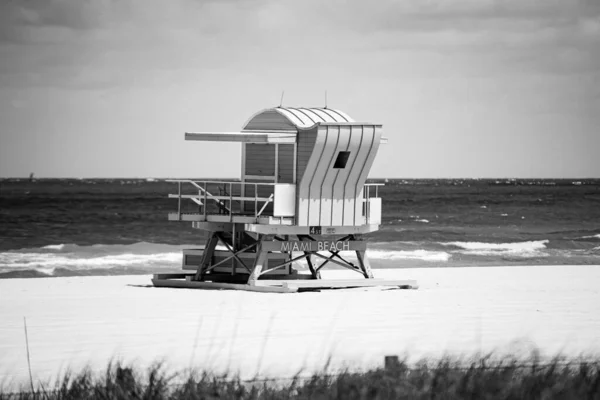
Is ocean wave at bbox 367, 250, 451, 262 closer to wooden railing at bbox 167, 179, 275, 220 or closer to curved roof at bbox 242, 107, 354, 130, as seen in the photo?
wooden railing at bbox 167, 179, 275, 220

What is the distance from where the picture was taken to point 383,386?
9844 mm

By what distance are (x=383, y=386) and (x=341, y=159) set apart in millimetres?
10568

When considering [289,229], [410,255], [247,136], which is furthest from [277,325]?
[410,255]

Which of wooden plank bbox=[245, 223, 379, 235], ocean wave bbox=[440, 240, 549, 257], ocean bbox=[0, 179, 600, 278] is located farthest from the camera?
ocean wave bbox=[440, 240, 549, 257]

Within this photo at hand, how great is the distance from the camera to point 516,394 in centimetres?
957

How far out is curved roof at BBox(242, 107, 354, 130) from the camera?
1998 cm

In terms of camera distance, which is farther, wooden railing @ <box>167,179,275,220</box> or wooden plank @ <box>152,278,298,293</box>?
wooden plank @ <box>152,278,298,293</box>

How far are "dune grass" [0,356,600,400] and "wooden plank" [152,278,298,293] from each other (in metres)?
9.45

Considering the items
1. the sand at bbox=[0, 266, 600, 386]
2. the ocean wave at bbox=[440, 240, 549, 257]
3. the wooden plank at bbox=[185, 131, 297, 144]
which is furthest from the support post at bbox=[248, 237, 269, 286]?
the ocean wave at bbox=[440, 240, 549, 257]

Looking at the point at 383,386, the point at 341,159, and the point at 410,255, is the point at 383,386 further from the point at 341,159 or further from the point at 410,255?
the point at 410,255

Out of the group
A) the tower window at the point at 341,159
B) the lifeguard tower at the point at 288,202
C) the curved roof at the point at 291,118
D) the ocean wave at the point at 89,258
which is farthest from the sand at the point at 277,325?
the ocean wave at the point at 89,258

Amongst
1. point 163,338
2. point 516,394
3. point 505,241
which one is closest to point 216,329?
point 163,338

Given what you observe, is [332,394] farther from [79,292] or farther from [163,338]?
[79,292]

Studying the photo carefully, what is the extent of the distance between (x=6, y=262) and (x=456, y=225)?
3284cm
